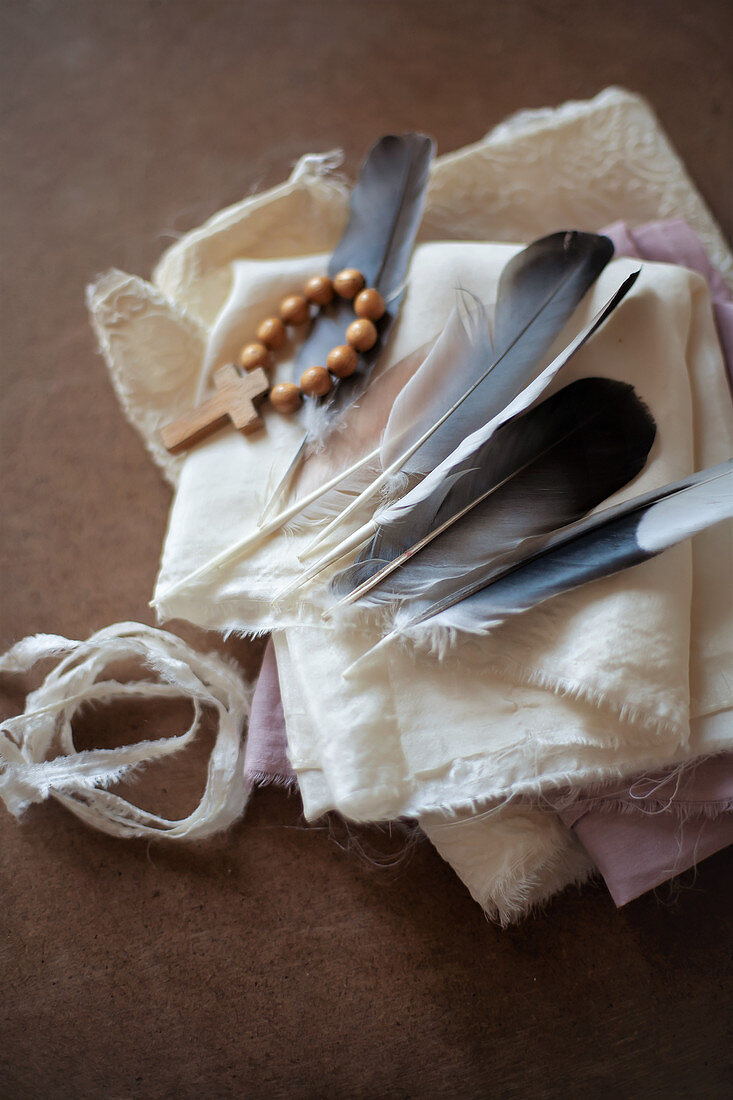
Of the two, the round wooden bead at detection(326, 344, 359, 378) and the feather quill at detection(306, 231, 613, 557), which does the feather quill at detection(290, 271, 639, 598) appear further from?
the round wooden bead at detection(326, 344, 359, 378)

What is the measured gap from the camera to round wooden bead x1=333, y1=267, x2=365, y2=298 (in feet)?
3.21

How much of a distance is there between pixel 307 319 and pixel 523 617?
52 cm

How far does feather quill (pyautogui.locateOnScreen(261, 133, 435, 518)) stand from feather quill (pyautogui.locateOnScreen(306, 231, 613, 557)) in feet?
0.35

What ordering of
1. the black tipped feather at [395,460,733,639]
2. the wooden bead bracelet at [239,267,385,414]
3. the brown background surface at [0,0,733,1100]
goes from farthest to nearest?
the wooden bead bracelet at [239,267,385,414], the brown background surface at [0,0,733,1100], the black tipped feather at [395,460,733,639]

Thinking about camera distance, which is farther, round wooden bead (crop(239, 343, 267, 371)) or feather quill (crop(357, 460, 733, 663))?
round wooden bead (crop(239, 343, 267, 371))

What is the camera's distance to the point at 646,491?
2.67ft

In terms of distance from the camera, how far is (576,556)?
0.77 m

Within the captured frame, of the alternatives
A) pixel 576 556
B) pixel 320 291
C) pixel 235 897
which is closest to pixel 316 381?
pixel 320 291

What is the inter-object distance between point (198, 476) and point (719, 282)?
822 millimetres

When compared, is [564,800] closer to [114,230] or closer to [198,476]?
[198,476]

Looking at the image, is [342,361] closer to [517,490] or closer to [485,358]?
[485,358]

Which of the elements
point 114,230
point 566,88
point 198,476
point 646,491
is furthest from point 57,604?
point 566,88

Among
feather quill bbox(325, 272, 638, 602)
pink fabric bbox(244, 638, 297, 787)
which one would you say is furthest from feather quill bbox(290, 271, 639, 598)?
pink fabric bbox(244, 638, 297, 787)

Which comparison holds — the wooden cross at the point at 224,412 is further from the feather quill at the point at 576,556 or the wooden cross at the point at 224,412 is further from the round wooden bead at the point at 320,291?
the feather quill at the point at 576,556
